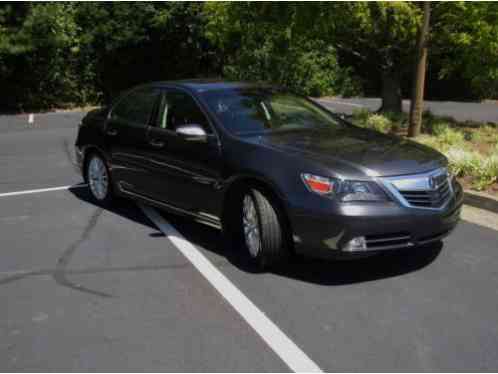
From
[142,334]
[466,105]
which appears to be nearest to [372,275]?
[142,334]

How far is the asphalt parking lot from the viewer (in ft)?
12.4

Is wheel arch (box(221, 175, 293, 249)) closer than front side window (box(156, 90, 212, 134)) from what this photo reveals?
Yes

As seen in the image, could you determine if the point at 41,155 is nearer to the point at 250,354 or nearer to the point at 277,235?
the point at 277,235

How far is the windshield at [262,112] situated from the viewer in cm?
581

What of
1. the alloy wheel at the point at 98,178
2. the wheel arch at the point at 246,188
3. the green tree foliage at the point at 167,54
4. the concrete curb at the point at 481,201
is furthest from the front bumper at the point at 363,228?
the green tree foliage at the point at 167,54

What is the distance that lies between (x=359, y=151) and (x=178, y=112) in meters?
1.96

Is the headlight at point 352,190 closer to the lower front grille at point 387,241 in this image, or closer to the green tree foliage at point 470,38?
the lower front grille at point 387,241

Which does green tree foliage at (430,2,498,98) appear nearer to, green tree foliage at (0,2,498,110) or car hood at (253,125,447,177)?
green tree foliage at (0,2,498,110)

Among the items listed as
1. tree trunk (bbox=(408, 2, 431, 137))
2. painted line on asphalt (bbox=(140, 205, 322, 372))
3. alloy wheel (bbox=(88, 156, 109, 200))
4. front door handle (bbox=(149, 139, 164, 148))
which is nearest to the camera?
painted line on asphalt (bbox=(140, 205, 322, 372))

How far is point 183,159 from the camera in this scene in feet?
19.4

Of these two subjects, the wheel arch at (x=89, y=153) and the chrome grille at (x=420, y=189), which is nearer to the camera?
the chrome grille at (x=420, y=189)

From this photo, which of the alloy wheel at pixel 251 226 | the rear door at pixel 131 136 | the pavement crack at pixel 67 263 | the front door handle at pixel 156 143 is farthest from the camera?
the rear door at pixel 131 136

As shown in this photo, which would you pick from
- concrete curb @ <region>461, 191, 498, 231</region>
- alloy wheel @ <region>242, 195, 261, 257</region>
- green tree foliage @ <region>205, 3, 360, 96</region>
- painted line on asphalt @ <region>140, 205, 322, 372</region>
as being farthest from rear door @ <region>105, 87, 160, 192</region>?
green tree foliage @ <region>205, 3, 360, 96</region>

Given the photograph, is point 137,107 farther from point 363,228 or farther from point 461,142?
point 461,142
